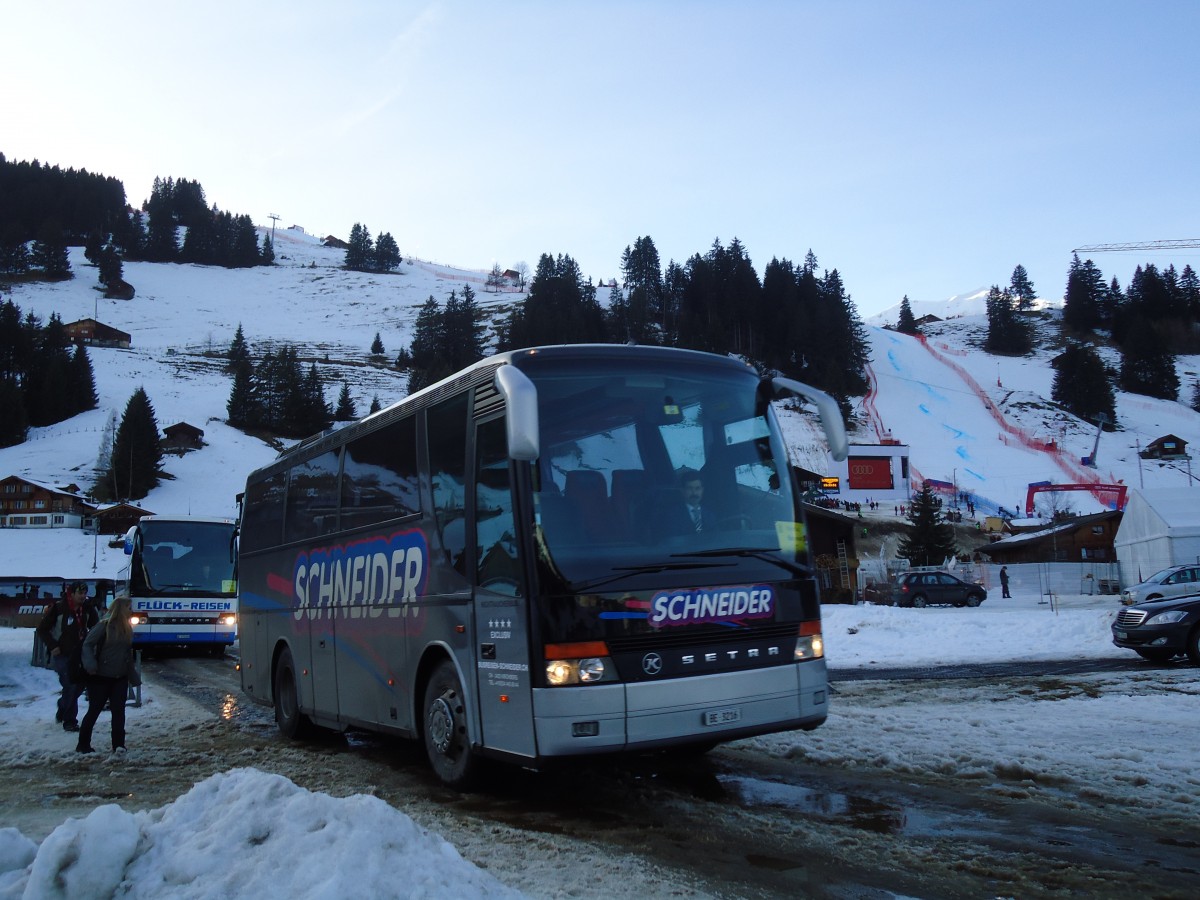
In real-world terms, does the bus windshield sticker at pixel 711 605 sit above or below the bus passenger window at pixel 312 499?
below

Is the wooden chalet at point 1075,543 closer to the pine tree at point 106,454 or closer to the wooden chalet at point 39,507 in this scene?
the wooden chalet at point 39,507

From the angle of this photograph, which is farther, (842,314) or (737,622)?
(842,314)

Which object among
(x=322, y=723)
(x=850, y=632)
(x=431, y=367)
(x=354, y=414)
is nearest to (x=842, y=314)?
(x=431, y=367)

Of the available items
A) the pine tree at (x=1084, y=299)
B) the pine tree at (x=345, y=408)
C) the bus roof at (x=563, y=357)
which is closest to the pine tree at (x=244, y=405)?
the pine tree at (x=345, y=408)

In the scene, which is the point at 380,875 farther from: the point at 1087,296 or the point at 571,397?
the point at 1087,296

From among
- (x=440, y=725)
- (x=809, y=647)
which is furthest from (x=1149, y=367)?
(x=440, y=725)

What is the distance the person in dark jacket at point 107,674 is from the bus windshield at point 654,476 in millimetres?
6024

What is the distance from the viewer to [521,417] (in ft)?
18.9

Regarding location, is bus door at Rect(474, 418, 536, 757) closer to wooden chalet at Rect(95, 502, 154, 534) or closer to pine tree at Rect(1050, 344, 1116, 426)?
wooden chalet at Rect(95, 502, 154, 534)

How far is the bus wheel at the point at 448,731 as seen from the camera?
7074 mm

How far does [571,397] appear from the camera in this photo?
675 cm

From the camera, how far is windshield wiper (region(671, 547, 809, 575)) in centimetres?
659

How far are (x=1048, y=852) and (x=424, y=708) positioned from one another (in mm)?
4631

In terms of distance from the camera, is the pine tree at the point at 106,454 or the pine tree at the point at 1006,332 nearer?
the pine tree at the point at 106,454
